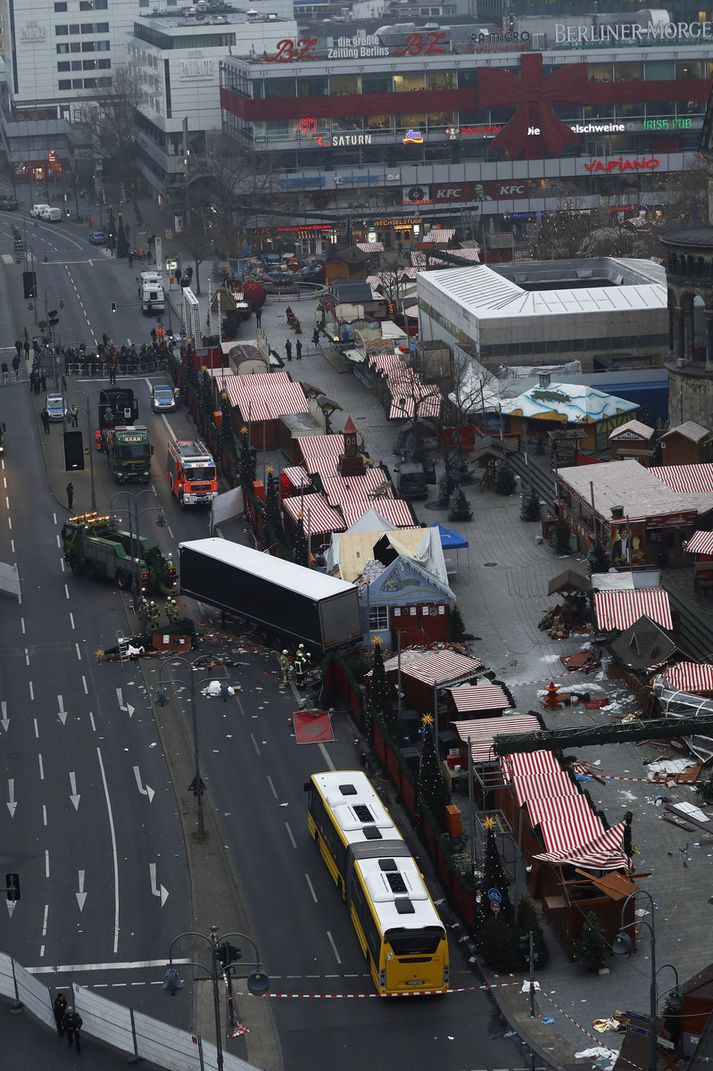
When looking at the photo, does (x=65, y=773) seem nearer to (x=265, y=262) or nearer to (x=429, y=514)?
(x=429, y=514)

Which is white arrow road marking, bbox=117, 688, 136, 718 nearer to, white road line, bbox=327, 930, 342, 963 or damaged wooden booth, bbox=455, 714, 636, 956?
damaged wooden booth, bbox=455, 714, 636, 956

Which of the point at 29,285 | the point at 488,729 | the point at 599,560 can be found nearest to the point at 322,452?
the point at 599,560

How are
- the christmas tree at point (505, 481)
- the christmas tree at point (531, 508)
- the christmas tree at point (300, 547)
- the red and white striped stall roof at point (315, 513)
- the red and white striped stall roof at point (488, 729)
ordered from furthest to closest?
the christmas tree at point (505, 481) → the christmas tree at point (531, 508) → the red and white striped stall roof at point (315, 513) → the christmas tree at point (300, 547) → the red and white striped stall roof at point (488, 729)

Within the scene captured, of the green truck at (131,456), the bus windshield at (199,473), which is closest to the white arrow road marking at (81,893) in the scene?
the bus windshield at (199,473)

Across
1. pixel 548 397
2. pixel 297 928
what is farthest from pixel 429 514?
pixel 297 928

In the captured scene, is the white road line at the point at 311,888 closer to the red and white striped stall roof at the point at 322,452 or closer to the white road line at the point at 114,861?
the white road line at the point at 114,861

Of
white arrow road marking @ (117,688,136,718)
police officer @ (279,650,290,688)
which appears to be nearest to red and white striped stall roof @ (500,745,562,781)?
police officer @ (279,650,290,688)
